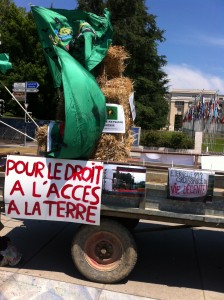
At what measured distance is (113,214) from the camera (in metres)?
4.22

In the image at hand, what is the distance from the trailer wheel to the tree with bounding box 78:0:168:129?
32330mm

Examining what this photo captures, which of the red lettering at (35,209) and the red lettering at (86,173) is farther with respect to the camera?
the red lettering at (35,209)

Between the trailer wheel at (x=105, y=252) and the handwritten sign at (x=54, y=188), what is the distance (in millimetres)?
217

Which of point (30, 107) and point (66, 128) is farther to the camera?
point (30, 107)

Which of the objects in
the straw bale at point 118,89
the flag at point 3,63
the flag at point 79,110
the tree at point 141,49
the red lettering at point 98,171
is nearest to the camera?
the flag at point 79,110

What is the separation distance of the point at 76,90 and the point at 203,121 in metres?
22.8

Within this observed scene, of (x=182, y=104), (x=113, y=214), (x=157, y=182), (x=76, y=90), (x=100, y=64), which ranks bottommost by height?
(x=113, y=214)

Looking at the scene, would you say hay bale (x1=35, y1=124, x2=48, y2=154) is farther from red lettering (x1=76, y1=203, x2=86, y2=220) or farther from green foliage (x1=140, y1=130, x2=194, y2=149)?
green foliage (x1=140, y1=130, x2=194, y2=149)

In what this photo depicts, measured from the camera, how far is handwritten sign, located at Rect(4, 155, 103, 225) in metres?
4.17

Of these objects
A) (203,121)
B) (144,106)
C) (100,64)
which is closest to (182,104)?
(144,106)

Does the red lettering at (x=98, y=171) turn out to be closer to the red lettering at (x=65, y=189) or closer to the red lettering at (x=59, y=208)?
the red lettering at (x=65, y=189)

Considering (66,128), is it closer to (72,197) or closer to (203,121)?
(72,197)

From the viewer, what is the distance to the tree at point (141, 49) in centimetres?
3644

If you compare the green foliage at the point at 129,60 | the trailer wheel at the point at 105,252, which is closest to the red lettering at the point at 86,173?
the trailer wheel at the point at 105,252
